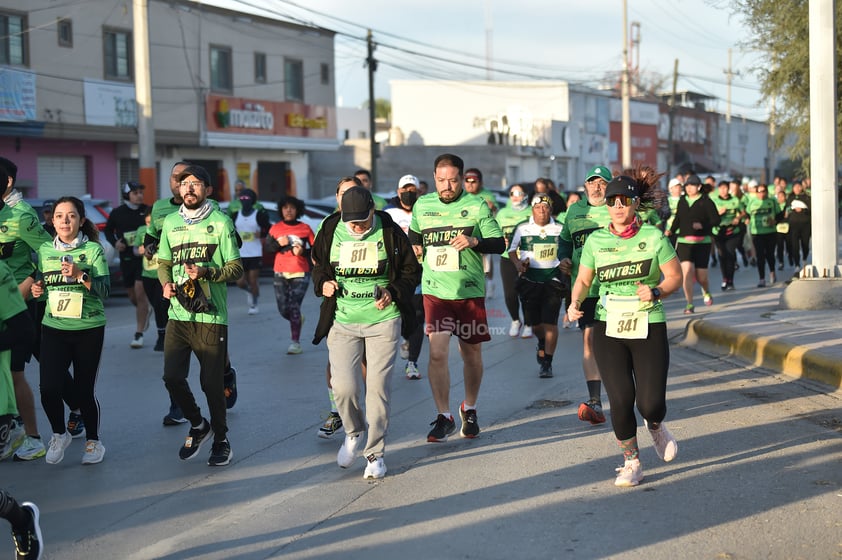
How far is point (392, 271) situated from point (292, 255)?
242 inches

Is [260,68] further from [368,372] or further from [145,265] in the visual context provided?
[368,372]

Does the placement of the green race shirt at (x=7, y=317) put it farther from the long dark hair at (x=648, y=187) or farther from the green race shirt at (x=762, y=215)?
the green race shirt at (x=762, y=215)

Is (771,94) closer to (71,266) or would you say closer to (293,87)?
(71,266)

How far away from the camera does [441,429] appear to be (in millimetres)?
8086

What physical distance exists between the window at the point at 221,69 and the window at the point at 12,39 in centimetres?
826

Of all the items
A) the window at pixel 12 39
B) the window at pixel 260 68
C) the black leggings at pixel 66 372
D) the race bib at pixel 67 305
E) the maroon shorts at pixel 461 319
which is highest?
the window at pixel 260 68

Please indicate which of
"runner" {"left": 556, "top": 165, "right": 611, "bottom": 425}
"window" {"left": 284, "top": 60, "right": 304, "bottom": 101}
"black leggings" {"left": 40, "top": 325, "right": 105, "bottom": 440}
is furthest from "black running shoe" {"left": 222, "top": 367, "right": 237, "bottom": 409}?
"window" {"left": 284, "top": 60, "right": 304, "bottom": 101}

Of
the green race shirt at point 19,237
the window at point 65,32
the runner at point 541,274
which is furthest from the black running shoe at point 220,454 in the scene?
the window at point 65,32

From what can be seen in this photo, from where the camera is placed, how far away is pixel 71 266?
25.2 feet

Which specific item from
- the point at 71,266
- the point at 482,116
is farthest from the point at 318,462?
the point at 482,116

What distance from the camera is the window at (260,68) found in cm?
3903

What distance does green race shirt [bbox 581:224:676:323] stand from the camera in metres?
6.75

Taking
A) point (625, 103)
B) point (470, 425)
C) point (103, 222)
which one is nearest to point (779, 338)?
point (470, 425)

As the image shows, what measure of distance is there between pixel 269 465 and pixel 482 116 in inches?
2342
